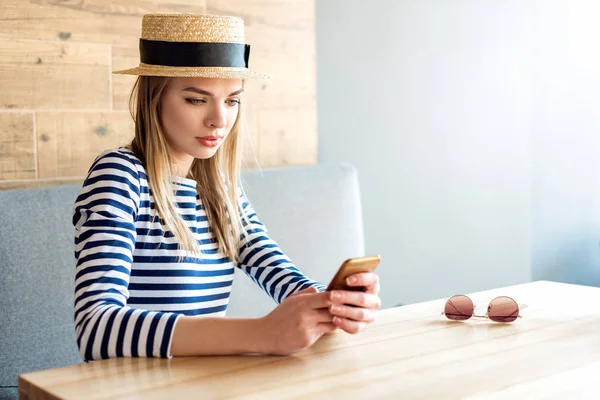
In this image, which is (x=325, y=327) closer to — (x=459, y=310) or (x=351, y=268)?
(x=351, y=268)

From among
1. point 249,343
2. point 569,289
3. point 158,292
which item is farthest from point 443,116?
point 249,343

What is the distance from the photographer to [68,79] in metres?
2.13

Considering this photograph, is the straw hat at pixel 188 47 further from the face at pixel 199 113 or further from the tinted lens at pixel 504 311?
the tinted lens at pixel 504 311

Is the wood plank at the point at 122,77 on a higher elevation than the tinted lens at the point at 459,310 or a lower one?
higher

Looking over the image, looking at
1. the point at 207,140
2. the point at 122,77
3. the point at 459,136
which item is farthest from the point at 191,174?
the point at 459,136

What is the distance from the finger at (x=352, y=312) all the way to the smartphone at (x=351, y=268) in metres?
0.03

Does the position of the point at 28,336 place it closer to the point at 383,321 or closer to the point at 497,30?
the point at 383,321

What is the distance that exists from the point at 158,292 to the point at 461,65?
6.29 ft

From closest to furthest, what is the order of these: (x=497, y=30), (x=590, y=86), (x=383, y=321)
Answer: (x=383, y=321)
(x=497, y=30)
(x=590, y=86)

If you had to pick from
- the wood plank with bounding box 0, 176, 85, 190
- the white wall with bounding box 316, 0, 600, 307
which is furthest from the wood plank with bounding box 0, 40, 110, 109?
the white wall with bounding box 316, 0, 600, 307

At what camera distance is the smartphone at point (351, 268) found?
1167 millimetres

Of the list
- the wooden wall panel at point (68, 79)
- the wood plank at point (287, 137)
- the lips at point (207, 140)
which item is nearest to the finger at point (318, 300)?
the lips at point (207, 140)

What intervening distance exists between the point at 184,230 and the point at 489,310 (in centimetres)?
55

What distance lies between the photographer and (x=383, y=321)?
1.44 meters
